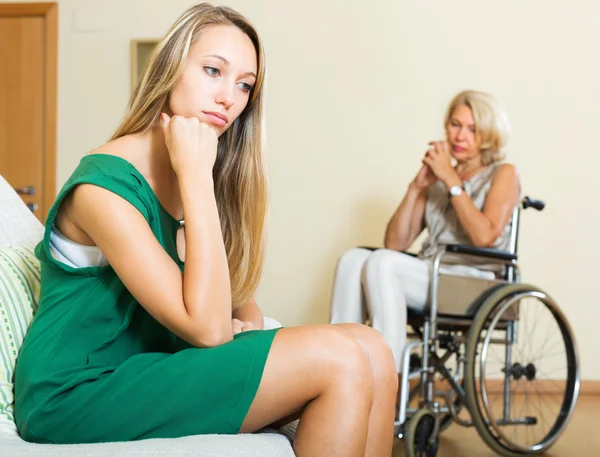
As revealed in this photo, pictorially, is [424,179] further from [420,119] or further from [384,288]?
[420,119]

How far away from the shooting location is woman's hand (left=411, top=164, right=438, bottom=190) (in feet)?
10.3

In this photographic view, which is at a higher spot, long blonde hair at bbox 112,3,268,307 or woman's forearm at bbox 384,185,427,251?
long blonde hair at bbox 112,3,268,307

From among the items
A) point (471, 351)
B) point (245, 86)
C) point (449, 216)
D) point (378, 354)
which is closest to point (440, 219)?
point (449, 216)

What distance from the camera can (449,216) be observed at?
3.08 metres

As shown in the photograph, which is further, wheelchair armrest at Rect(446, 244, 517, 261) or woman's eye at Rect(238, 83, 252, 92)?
wheelchair armrest at Rect(446, 244, 517, 261)

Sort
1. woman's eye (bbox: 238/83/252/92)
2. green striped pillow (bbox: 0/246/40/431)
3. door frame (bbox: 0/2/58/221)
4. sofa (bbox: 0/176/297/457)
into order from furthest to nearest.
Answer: door frame (bbox: 0/2/58/221)
woman's eye (bbox: 238/83/252/92)
green striped pillow (bbox: 0/246/40/431)
sofa (bbox: 0/176/297/457)

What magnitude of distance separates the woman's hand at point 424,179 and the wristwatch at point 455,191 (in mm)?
239

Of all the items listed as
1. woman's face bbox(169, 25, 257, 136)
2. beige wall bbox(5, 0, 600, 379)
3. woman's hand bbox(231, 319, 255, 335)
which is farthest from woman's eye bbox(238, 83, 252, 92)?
beige wall bbox(5, 0, 600, 379)

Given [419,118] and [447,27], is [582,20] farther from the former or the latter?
[419,118]

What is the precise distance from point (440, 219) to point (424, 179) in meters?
0.17

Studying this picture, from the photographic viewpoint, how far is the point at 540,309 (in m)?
4.35

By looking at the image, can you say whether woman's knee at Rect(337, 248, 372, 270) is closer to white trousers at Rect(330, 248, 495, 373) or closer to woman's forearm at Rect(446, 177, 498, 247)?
white trousers at Rect(330, 248, 495, 373)

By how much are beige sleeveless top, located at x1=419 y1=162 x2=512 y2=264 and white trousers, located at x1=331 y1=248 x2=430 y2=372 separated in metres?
0.30

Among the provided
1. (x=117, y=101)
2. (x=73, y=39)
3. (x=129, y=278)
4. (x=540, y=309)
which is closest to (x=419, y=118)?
(x=540, y=309)
